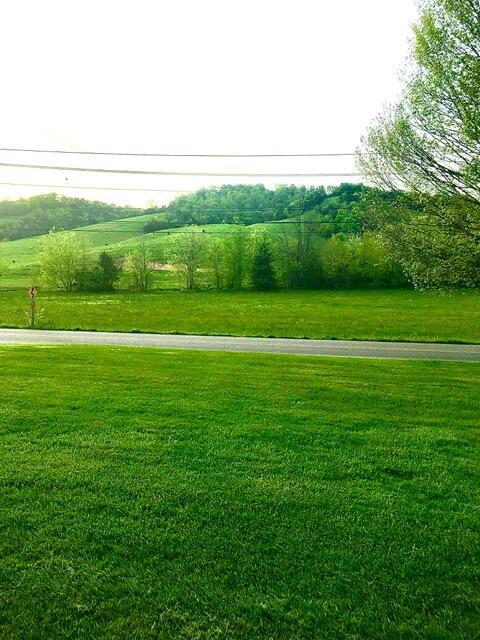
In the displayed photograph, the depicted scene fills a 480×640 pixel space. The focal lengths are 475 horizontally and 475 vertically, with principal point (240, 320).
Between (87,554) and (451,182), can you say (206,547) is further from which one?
(451,182)

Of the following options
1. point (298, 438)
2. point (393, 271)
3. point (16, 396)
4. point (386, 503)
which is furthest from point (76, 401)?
point (393, 271)

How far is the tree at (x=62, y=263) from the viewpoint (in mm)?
59438

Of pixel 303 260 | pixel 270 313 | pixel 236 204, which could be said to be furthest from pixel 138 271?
pixel 270 313

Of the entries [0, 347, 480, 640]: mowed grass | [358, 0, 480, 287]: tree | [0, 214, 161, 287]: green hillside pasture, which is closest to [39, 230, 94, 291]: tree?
[0, 214, 161, 287]: green hillside pasture

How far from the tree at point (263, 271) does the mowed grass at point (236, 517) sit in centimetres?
5503

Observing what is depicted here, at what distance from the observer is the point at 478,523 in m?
4.03

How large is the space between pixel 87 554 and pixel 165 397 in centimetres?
448

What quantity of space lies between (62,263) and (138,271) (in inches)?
370

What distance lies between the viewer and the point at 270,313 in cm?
3978

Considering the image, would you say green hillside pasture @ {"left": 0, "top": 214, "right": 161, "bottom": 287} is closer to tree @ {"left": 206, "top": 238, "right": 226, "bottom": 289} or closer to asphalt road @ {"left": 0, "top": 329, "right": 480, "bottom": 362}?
tree @ {"left": 206, "top": 238, "right": 226, "bottom": 289}

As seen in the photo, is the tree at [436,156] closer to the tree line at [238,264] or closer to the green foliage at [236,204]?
the green foliage at [236,204]

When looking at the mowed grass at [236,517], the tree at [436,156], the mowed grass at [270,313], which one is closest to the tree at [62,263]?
the mowed grass at [270,313]

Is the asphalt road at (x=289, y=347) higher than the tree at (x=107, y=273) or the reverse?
the reverse

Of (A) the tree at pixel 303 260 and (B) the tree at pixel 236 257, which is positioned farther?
(B) the tree at pixel 236 257
